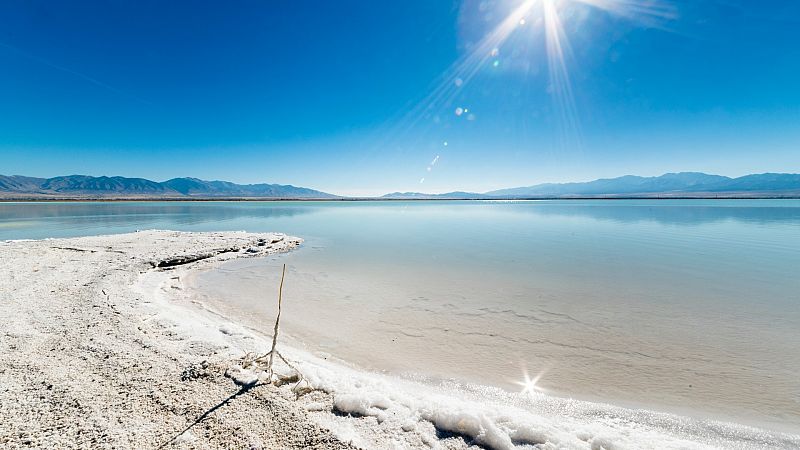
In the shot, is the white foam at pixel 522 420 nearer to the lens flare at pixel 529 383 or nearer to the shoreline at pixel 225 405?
the shoreline at pixel 225 405

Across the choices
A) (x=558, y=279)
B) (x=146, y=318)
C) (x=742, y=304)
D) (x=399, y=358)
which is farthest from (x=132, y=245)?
(x=742, y=304)

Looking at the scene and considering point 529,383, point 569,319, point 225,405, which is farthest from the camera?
point 569,319

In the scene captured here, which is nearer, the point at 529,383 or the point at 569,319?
the point at 529,383

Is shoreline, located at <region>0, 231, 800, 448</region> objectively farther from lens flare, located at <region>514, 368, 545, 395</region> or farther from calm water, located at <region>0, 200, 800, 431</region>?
calm water, located at <region>0, 200, 800, 431</region>

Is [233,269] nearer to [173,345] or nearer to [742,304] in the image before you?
[173,345]

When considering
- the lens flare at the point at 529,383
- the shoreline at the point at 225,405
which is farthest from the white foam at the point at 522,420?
the lens flare at the point at 529,383

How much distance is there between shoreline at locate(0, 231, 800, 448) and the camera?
3262 millimetres

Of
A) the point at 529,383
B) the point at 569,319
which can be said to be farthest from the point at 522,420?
the point at 569,319

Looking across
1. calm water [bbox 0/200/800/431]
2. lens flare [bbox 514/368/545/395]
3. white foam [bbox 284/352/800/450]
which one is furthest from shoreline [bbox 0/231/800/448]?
calm water [bbox 0/200/800/431]

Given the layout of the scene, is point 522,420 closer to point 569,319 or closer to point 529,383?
point 529,383

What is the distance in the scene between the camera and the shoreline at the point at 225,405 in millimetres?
3262

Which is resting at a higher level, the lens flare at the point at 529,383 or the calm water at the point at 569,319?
the calm water at the point at 569,319

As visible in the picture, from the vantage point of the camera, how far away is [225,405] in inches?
145

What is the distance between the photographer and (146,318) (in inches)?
253
